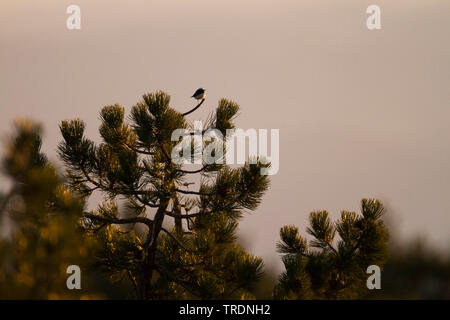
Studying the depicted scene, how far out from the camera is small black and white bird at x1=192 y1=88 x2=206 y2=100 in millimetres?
5164

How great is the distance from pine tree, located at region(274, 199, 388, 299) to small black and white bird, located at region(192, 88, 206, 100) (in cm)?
148

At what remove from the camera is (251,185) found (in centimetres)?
493

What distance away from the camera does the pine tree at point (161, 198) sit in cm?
474

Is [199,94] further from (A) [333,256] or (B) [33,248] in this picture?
(B) [33,248]

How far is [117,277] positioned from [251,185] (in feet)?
5.28

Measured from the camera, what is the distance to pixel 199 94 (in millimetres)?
5188

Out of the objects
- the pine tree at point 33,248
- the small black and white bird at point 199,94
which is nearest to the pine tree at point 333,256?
the small black and white bird at point 199,94

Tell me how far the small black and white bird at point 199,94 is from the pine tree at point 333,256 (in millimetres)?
1481

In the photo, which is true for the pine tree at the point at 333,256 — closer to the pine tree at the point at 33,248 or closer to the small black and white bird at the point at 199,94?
the small black and white bird at the point at 199,94

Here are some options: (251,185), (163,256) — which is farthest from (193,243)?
(251,185)

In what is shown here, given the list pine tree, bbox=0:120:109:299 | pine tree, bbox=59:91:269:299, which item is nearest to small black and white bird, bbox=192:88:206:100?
pine tree, bbox=59:91:269:299
